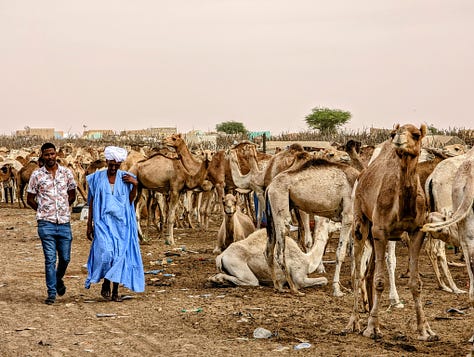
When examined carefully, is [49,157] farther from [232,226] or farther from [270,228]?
[232,226]

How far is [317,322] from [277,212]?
2.96 metres

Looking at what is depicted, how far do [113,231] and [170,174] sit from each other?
7.97m

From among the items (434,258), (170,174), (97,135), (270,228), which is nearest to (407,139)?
(434,258)

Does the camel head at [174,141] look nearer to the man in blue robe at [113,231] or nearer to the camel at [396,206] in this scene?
the man in blue robe at [113,231]

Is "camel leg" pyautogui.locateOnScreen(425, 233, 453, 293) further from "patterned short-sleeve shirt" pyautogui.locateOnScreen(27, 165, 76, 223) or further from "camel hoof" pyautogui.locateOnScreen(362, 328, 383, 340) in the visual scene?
"patterned short-sleeve shirt" pyautogui.locateOnScreen(27, 165, 76, 223)

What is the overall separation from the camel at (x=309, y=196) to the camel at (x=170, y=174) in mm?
6841

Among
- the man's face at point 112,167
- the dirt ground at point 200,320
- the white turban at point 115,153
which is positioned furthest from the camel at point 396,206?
the man's face at point 112,167

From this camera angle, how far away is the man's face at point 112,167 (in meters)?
10.7

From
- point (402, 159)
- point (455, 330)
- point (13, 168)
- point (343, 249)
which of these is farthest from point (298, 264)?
point (13, 168)

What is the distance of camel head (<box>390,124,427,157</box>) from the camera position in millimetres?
7281

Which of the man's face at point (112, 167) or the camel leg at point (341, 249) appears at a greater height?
the man's face at point (112, 167)

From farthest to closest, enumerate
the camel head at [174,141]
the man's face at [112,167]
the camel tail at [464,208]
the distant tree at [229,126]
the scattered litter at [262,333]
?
the distant tree at [229,126] < the camel head at [174,141] < the man's face at [112,167] < the scattered litter at [262,333] < the camel tail at [464,208]

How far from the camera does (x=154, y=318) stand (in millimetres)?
9492

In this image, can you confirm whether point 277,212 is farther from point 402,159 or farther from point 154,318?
point 402,159
